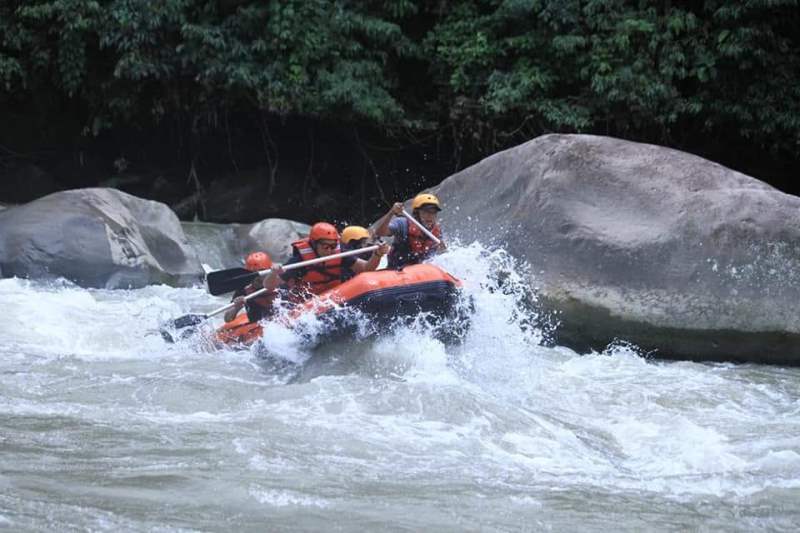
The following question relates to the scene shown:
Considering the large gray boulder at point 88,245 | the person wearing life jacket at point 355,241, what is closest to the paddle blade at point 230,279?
the person wearing life jacket at point 355,241

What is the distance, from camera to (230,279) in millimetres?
7312

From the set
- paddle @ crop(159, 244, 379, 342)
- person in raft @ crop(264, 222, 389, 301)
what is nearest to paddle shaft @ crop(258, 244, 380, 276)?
paddle @ crop(159, 244, 379, 342)

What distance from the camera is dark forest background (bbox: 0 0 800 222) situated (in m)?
11.9

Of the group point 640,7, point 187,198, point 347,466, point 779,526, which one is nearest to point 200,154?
point 187,198

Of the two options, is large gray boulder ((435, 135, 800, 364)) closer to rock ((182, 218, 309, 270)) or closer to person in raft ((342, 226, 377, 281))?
person in raft ((342, 226, 377, 281))

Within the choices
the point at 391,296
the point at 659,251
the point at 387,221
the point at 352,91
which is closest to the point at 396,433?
the point at 391,296

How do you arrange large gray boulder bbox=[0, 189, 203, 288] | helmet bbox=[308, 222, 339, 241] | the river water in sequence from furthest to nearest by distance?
large gray boulder bbox=[0, 189, 203, 288]
helmet bbox=[308, 222, 339, 241]
the river water

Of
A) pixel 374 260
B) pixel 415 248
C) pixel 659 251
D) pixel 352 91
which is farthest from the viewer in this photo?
pixel 352 91

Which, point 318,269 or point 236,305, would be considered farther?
point 236,305

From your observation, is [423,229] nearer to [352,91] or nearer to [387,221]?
[387,221]

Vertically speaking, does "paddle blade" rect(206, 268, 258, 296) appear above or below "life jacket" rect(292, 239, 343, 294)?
below

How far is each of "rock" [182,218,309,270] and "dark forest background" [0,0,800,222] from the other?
1601 millimetres

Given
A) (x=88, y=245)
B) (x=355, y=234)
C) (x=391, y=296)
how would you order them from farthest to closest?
(x=88, y=245)
(x=355, y=234)
(x=391, y=296)

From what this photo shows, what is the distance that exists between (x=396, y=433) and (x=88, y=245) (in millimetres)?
5942
